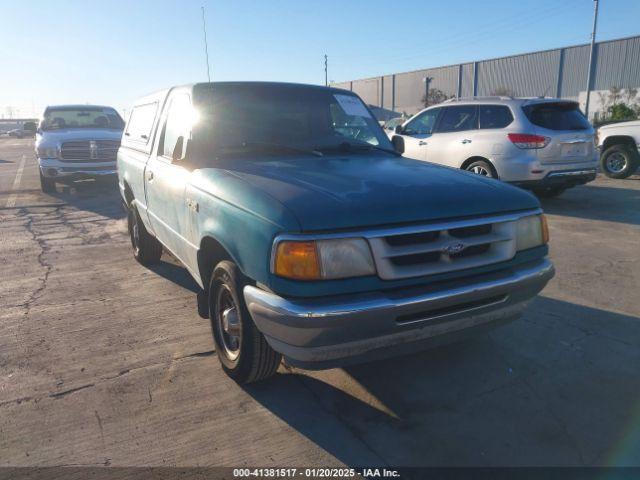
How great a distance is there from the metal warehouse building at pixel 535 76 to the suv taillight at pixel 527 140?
116 feet

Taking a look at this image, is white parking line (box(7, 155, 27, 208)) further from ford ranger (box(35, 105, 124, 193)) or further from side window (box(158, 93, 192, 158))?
side window (box(158, 93, 192, 158))

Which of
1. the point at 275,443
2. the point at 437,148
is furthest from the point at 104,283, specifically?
the point at 437,148

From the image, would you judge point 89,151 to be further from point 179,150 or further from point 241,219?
point 241,219

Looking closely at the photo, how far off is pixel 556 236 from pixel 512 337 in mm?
3406

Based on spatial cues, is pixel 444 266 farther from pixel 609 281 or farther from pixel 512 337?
pixel 609 281

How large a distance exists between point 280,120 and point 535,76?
46493 mm

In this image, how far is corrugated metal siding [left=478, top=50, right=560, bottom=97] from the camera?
1642 inches

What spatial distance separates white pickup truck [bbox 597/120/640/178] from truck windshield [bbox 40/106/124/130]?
1213 centimetres

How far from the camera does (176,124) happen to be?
387 cm

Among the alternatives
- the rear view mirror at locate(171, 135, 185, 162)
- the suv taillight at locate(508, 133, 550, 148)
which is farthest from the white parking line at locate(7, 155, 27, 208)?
the suv taillight at locate(508, 133, 550, 148)

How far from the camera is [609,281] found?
15.3 feet

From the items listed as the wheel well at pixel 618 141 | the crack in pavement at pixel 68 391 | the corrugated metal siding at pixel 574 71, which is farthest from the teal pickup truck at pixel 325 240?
the corrugated metal siding at pixel 574 71

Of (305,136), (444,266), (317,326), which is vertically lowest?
(317,326)

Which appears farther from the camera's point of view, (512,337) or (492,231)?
(512,337)
